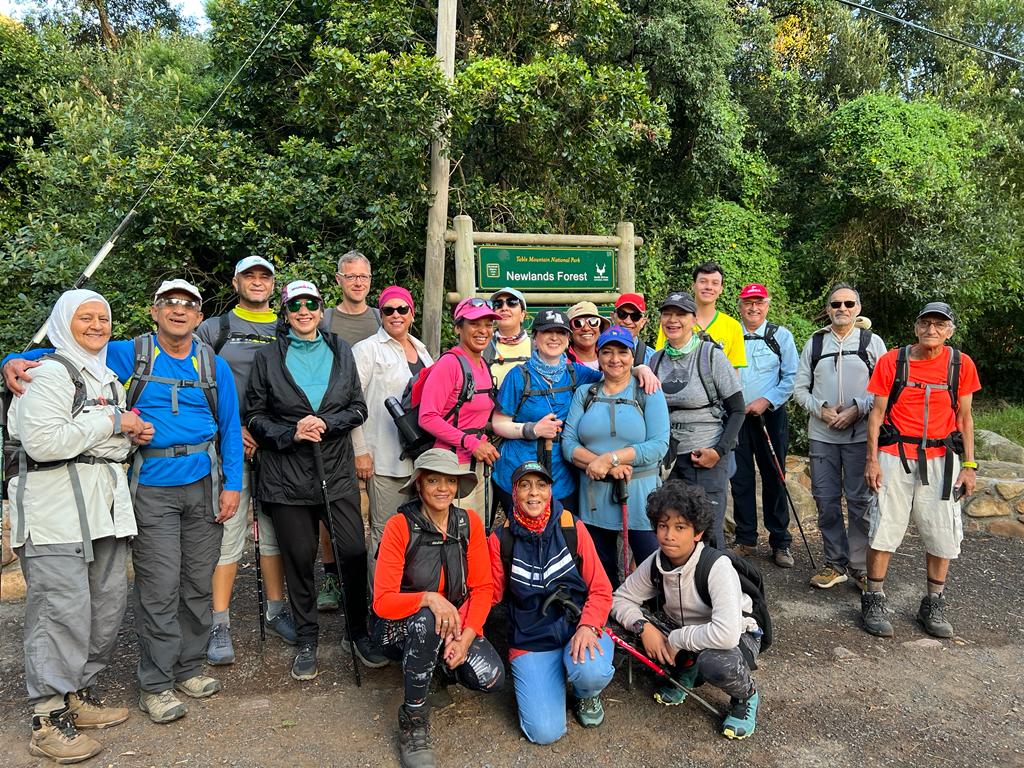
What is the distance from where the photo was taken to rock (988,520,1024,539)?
6573 mm

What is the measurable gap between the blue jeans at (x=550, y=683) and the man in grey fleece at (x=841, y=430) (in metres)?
2.55

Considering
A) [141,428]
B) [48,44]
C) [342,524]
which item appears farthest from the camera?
[48,44]

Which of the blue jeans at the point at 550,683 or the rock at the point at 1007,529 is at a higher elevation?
the blue jeans at the point at 550,683

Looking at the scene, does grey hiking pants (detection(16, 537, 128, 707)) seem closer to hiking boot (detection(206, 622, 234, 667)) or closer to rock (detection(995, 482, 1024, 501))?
hiking boot (detection(206, 622, 234, 667))

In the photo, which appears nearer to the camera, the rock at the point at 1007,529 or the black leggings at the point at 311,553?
the black leggings at the point at 311,553

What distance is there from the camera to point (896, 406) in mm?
4668

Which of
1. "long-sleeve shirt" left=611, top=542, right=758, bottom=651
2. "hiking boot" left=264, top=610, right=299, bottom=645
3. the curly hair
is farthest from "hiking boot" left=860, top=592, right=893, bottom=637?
"hiking boot" left=264, top=610, right=299, bottom=645

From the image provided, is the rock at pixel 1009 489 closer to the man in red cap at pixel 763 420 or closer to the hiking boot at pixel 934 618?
the man in red cap at pixel 763 420

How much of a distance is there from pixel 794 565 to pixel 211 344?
4600 millimetres

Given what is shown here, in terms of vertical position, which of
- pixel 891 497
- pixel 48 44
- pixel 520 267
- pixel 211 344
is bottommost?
pixel 891 497

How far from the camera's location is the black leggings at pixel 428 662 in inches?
127

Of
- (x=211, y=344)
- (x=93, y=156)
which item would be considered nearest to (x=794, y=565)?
(x=211, y=344)

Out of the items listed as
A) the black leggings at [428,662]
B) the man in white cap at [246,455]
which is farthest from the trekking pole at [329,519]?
the black leggings at [428,662]

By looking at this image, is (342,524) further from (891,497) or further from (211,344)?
(891,497)
